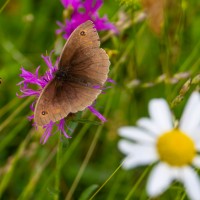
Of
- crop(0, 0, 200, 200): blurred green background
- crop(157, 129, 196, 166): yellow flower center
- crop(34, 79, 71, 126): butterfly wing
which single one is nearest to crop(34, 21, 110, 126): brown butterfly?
crop(34, 79, 71, 126): butterfly wing

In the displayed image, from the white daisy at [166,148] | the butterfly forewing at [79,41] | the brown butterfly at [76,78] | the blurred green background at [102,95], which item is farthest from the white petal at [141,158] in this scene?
the blurred green background at [102,95]

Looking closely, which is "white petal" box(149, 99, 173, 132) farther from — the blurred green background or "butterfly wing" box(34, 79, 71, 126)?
the blurred green background

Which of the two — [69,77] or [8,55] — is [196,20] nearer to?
[8,55]

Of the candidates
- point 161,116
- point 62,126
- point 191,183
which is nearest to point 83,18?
point 62,126

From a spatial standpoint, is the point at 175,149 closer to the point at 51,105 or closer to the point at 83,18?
the point at 51,105

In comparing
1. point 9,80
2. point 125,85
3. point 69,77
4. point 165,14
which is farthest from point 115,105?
point 69,77

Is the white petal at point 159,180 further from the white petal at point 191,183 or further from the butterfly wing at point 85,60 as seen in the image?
the butterfly wing at point 85,60
